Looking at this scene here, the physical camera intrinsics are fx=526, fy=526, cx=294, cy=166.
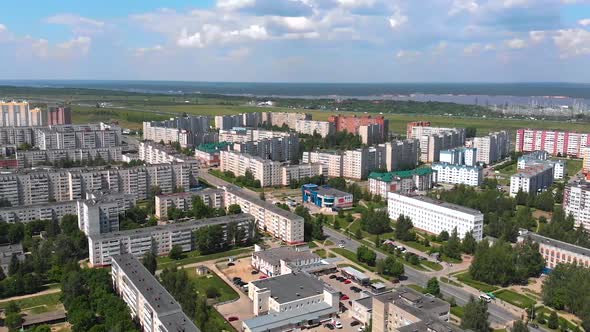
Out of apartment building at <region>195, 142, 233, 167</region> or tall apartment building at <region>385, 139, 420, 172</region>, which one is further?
apartment building at <region>195, 142, 233, 167</region>

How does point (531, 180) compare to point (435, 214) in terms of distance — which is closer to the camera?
point (435, 214)

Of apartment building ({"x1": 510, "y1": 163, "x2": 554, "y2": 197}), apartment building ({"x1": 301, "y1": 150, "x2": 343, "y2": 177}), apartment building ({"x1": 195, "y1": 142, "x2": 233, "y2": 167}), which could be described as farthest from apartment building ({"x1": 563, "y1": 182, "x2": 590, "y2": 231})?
apartment building ({"x1": 195, "y1": 142, "x2": 233, "y2": 167})

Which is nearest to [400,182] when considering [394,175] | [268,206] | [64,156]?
[394,175]

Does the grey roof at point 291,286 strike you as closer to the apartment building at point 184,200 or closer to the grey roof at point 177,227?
the grey roof at point 177,227

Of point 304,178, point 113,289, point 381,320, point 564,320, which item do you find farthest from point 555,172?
point 113,289

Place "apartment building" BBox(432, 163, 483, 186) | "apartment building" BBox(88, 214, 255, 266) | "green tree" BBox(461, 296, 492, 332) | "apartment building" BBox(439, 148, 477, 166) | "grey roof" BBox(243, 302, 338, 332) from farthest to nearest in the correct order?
"apartment building" BBox(439, 148, 477, 166)
"apartment building" BBox(432, 163, 483, 186)
"apartment building" BBox(88, 214, 255, 266)
"grey roof" BBox(243, 302, 338, 332)
"green tree" BBox(461, 296, 492, 332)

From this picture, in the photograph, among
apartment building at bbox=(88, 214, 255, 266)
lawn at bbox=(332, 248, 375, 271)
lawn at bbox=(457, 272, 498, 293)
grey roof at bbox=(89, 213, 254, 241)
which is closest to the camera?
lawn at bbox=(457, 272, 498, 293)

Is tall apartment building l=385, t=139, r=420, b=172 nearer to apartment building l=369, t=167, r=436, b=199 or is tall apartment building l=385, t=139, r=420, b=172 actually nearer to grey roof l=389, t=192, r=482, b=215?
apartment building l=369, t=167, r=436, b=199

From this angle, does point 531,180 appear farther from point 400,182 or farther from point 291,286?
point 291,286
